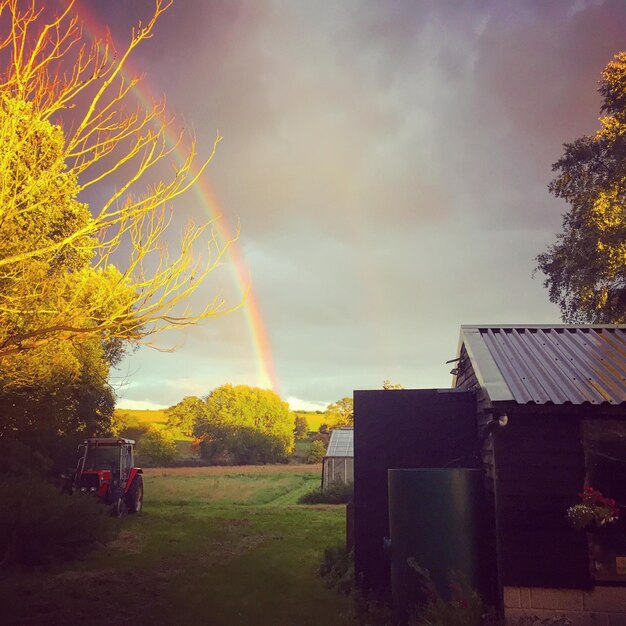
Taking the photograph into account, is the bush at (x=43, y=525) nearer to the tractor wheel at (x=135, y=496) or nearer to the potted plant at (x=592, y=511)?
the tractor wheel at (x=135, y=496)

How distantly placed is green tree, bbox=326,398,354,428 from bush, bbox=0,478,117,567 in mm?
59887

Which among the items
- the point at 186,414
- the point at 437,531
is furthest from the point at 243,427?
the point at 437,531

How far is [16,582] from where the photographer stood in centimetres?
1091

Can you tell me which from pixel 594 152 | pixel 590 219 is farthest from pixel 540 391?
pixel 594 152

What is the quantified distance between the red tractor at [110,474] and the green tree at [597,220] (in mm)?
18575

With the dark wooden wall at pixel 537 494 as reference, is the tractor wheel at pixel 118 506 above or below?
below

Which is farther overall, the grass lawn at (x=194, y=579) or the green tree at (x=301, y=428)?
the green tree at (x=301, y=428)

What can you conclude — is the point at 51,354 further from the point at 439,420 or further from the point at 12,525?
the point at 439,420

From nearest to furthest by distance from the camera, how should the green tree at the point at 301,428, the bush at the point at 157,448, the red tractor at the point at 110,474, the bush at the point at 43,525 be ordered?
the bush at the point at 43,525, the red tractor at the point at 110,474, the bush at the point at 157,448, the green tree at the point at 301,428

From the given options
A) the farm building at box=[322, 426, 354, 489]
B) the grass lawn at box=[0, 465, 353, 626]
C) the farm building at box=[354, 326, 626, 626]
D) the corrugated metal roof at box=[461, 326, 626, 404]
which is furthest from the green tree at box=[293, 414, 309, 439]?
the farm building at box=[354, 326, 626, 626]

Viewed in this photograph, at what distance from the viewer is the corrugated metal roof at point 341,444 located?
33625mm

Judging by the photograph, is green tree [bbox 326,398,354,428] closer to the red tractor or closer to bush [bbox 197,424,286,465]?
bush [bbox 197,424,286,465]

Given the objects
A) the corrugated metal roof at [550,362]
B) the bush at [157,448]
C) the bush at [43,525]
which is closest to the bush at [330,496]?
the bush at [43,525]

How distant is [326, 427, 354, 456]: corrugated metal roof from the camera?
33.6m
